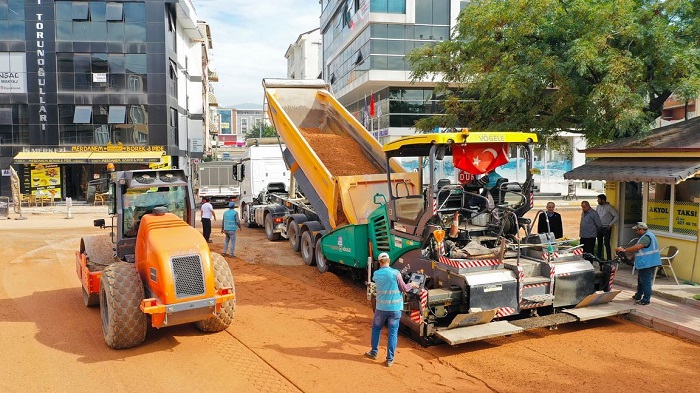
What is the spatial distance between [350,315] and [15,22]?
112 ft

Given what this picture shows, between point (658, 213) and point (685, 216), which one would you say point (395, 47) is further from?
point (685, 216)

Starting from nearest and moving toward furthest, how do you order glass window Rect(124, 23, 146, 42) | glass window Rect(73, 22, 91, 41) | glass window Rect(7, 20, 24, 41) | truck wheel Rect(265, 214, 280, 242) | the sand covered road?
the sand covered road
truck wheel Rect(265, 214, 280, 242)
glass window Rect(7, 20, 24, 41)
glass window Rect(73, 22, 91, 41)
glass window Rect(124, 23, 146, 42)

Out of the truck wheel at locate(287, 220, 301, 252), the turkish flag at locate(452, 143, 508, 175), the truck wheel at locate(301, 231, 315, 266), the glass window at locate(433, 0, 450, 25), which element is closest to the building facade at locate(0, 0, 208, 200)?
the glass window at locate(433, 0, 450, 25)

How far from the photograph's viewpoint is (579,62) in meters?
11.5

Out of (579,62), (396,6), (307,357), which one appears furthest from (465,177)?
(396,6)

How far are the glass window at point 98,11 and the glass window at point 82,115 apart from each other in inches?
223

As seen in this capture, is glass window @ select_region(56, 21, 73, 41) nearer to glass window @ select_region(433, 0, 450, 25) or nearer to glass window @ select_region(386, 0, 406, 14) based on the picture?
glass window @ select_region(386, 0, 406, 14)

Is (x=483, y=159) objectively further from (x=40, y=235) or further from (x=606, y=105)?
(x=40, y=235)

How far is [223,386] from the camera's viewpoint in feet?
20.9

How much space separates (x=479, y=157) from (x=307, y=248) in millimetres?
6233

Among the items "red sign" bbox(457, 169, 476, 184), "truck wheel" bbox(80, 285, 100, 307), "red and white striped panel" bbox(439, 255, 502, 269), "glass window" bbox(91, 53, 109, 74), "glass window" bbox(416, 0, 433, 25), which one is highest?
"glass window" bbox(416, 0, 433, 25)

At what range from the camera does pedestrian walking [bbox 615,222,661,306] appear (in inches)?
352

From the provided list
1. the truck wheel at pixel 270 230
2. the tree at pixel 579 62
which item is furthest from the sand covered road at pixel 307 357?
the truck wheel at pixel 270 230

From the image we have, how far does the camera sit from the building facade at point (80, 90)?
110ft
